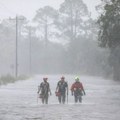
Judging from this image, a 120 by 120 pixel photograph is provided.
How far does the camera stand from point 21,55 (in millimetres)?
152000

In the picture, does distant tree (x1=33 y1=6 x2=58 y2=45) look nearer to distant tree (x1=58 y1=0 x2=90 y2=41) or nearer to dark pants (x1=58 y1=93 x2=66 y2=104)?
distant tree (x1=58 y1=0 x2=90 y2=41)

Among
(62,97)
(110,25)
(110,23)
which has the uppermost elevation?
(110,23)

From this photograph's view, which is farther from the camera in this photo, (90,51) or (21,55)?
(21,55)

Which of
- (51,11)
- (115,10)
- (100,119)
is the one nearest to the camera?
(100,119)

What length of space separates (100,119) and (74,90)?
10.1 meters

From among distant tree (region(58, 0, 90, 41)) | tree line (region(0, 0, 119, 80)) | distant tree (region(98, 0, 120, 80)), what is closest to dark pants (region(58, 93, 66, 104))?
distant tree (region(98, 0, 120, 80))

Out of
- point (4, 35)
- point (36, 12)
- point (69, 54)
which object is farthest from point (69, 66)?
point (36, 12)

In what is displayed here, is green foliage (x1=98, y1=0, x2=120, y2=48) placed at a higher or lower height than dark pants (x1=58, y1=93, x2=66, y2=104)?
higher

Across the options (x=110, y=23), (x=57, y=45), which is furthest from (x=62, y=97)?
(x=57, y=45)

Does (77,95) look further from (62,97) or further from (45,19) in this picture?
(45,19)

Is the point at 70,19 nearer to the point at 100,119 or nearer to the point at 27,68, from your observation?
the point at 27,68

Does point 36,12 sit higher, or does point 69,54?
point 36,12

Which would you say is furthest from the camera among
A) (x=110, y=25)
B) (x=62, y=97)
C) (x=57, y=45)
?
(x=57, y=45)

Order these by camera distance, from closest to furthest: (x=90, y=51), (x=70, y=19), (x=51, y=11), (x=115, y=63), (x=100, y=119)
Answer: (x=100, y=119)
(x=115, y=63)
(x=90, y=51)
(x=70, y=19)
(x=51, y=11)
